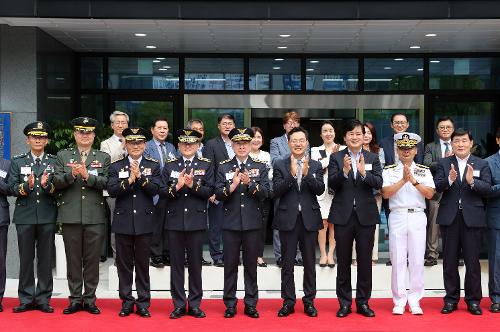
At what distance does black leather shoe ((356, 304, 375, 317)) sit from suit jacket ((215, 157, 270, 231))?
130 centimetres

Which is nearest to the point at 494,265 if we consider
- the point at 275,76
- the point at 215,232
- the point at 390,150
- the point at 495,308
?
the point at 495,308

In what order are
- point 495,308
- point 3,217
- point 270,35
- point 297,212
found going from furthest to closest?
point 270,35 → point 3,217 → point 495,308 → point 297,212

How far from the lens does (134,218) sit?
7.96 m

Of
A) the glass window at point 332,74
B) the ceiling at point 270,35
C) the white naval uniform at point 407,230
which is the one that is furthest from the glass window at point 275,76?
the white naval uniform at point 407,230

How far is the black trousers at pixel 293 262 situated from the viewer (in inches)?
318

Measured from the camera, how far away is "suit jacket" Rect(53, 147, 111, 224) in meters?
8.02

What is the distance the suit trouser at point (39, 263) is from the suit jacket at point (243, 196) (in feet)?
6.07

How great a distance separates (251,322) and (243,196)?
48.8 inches

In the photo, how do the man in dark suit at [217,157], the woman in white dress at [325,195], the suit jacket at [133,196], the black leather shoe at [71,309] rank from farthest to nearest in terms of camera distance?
the man in dark suit at [217,157] < the woman in white dress at [325,195] < the black leather shoe at [71,309] < the suit jacket at [133,196]

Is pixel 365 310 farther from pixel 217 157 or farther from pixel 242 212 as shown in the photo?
pixel 217 157

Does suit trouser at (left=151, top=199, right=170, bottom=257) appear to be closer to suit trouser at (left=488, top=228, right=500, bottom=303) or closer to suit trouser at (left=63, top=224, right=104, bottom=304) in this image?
suit trouser at (left=63, top=224, right=104, bottom=304)

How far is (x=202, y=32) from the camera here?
10.7 meters

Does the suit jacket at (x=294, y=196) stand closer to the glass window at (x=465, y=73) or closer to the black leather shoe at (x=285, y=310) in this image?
the black leather shoe at (x=285, y=310)

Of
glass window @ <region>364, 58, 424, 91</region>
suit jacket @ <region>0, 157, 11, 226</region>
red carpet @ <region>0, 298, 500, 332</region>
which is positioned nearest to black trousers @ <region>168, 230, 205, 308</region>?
red carpet @ <region>0, 298, 500, 332</region>
